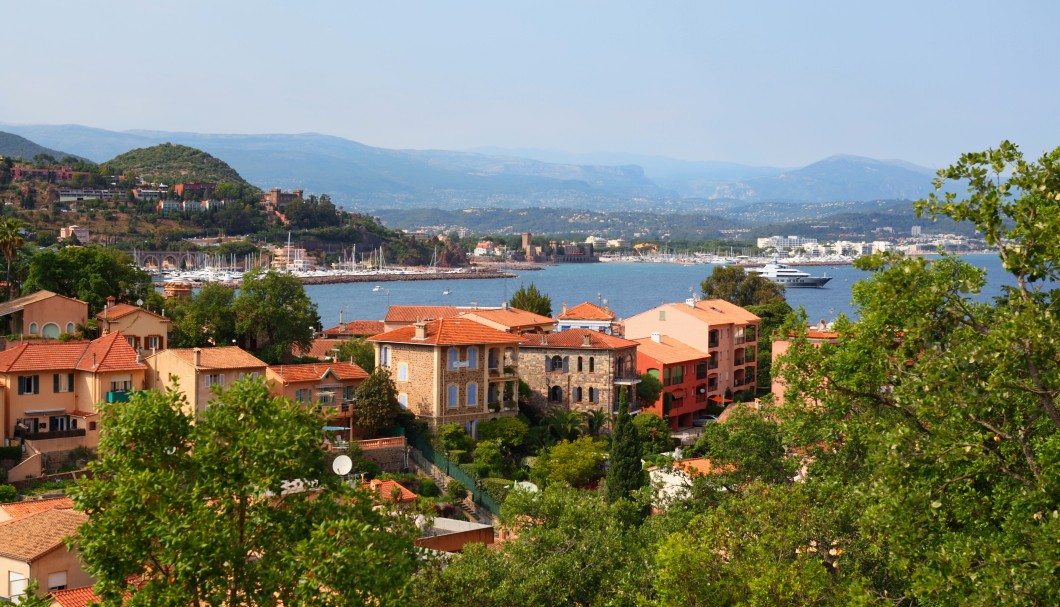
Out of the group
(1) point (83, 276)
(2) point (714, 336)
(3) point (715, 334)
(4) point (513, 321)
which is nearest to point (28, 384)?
(1) point (83, 276)

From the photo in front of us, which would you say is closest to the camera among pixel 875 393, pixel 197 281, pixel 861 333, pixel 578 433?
pixel 875 393

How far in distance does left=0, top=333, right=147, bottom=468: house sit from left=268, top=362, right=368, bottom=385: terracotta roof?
12.1 feet

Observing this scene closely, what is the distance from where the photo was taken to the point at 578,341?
41656 mm

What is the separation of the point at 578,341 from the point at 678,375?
6.01 metres

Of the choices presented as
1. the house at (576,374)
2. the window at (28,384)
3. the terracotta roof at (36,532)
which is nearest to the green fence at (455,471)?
the house at (576,374)

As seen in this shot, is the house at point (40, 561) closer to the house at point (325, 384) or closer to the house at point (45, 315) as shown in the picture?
the house at point (325, 384)

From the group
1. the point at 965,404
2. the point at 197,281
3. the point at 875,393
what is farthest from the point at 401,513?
the point at 197,281

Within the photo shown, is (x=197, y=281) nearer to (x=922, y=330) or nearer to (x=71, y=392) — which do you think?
(x=71, y=392)

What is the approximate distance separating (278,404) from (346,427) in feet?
73.2

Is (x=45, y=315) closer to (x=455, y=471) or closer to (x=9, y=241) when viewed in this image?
(x=9, y=241)

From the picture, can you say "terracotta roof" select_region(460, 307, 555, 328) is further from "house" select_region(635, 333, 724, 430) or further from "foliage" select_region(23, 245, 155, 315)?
"foliage" select_region(23, 245, 155, 315)

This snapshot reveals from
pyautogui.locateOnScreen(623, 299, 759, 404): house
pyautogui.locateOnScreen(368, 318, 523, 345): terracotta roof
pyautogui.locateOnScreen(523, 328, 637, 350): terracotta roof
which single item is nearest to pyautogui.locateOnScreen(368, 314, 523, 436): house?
pyautogui.locateOnScreen(368, 318, 523, 345): terracotta roof

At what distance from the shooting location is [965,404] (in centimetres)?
1079

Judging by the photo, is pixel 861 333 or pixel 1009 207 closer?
pixel 1009 207
